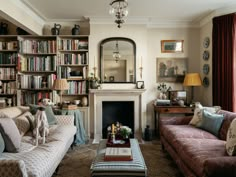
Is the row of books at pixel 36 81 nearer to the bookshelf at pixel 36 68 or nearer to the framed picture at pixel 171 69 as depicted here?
the bookshelf at pixel 36 68

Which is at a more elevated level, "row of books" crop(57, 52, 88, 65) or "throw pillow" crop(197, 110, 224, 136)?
"row of books" crop(57, 52, 88, 65)

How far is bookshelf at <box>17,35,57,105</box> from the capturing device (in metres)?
5.11

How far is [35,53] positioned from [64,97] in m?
1.17

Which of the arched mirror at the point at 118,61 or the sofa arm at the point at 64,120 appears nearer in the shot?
the sofa arm at the point at 64,120

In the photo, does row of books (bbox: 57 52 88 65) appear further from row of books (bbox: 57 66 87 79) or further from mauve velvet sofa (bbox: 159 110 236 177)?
mauve velvet sofa (bbox: 159 110 236 177)

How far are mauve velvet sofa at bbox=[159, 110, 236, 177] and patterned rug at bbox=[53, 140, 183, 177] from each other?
25 cm

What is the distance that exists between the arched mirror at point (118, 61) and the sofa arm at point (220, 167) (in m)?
3.30

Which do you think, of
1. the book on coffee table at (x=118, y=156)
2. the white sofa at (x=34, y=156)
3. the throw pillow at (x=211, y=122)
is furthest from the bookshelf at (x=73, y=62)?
the book on coffee table at (x=118, y=156)

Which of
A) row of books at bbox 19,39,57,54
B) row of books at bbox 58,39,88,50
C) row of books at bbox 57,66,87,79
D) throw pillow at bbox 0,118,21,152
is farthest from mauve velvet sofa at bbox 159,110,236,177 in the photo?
row of books at bbox 19,39,57,54

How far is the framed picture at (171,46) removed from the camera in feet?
17.6

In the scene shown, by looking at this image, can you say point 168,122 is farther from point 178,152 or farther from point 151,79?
point 151,79

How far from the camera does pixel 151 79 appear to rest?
5.42 m

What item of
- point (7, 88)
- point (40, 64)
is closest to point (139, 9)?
point (40, 64)

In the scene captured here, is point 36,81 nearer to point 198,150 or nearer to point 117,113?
point 117,113
